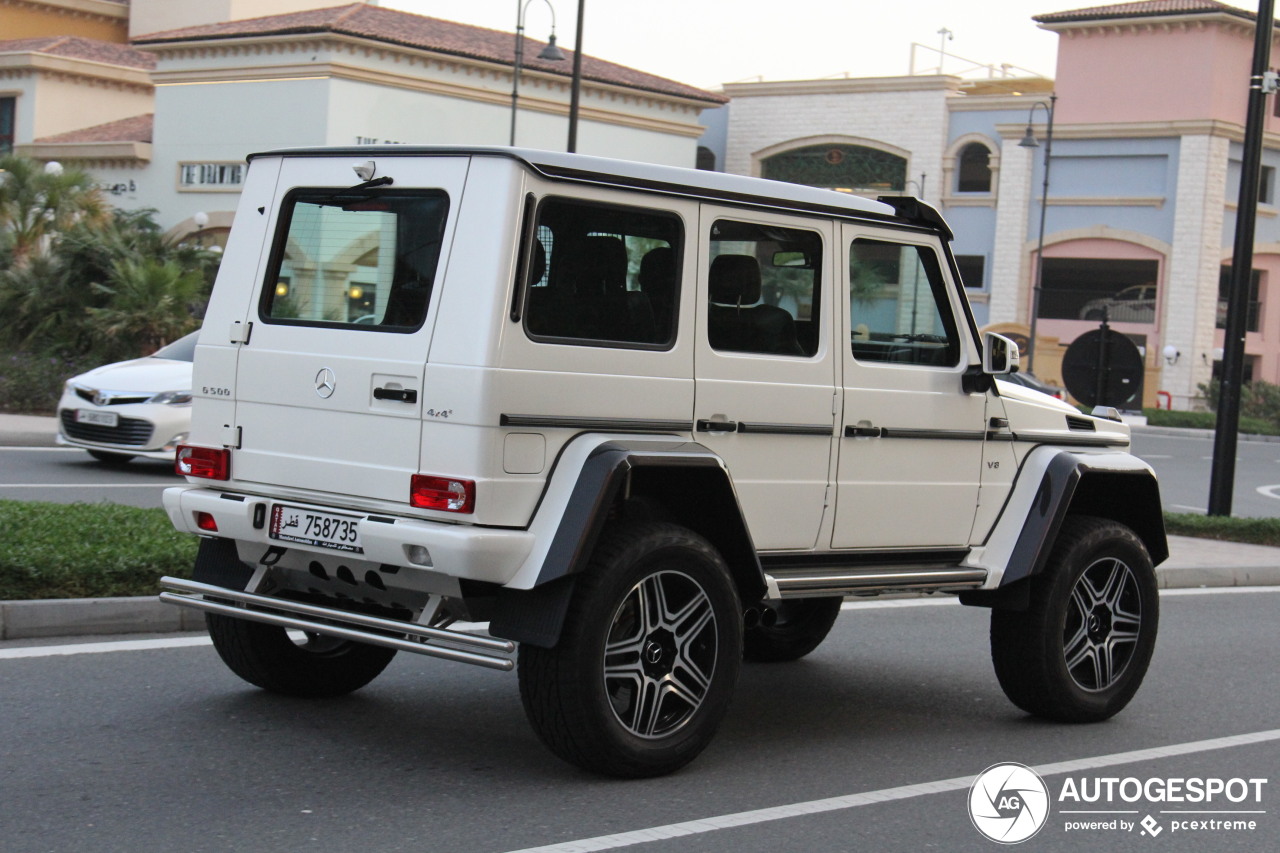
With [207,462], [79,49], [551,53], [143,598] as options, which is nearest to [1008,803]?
[207,462]

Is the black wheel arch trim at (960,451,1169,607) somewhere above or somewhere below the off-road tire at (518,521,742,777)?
above

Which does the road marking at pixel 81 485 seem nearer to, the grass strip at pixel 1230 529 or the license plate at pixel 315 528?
the license plate at pixel 315 528

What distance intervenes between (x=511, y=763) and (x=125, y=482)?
31.8 ft

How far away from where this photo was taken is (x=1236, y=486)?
996 inches

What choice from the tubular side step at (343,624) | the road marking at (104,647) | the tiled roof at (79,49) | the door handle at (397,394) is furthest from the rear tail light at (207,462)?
the tiled roof at (79,49)

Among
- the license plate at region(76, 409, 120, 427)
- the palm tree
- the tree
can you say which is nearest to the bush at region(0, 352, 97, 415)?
the tree


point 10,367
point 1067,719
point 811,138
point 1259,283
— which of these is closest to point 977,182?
point 811,138

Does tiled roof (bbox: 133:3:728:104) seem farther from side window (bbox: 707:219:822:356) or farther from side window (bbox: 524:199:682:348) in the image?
side window (bbox: 524:199:682:348)

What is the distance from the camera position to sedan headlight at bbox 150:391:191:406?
14984mm

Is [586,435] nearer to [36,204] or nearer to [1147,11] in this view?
[36,204]

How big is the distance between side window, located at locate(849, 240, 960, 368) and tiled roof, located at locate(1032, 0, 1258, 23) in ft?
162

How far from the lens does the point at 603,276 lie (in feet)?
19.0

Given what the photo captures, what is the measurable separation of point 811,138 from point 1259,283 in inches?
655

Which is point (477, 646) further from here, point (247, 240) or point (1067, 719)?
point (1067, 719)
